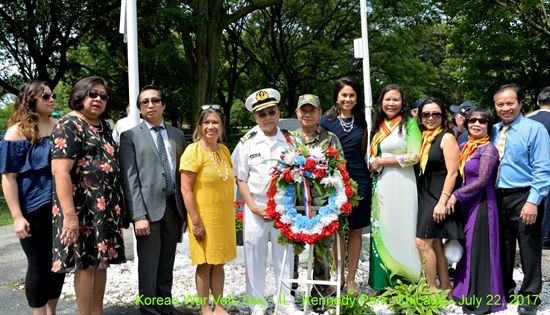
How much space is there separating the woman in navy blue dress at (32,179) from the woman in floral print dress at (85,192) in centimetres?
31

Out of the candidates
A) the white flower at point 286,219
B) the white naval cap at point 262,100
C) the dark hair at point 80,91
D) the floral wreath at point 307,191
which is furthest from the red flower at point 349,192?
the dark hair at point 80,91

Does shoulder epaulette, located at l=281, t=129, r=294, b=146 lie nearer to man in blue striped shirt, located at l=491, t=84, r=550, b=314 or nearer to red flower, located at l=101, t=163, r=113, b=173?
red flower, located at l=101, t=163, r=113, b=173

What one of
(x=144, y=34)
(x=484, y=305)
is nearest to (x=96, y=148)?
(x=484, y=305)

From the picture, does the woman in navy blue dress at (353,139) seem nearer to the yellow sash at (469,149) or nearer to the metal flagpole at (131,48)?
the yellow sash at (469,149)

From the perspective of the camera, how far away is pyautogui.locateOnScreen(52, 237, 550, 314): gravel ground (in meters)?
4.65

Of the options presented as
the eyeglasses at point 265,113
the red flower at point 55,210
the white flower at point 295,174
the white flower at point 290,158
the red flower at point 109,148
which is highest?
the eyeglasses at point 265,113

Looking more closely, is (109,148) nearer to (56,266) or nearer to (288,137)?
(56,266)

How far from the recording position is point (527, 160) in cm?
432

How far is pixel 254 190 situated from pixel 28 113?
1.99 m

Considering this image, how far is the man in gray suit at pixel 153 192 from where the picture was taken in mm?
3980

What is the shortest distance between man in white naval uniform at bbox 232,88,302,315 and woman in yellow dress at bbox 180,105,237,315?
195 millimetres

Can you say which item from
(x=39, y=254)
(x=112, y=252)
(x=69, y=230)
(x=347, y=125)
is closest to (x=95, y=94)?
(x=69, y=230)

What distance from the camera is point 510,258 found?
466cm

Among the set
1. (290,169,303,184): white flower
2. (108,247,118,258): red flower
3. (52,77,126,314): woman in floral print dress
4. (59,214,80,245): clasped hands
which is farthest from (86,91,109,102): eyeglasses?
(290,169,303,184): white flower
